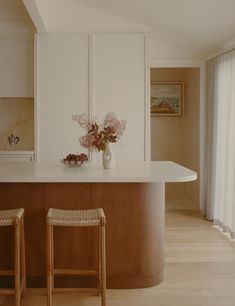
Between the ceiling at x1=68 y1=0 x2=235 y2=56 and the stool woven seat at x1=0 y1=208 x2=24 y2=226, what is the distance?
2.65 meters

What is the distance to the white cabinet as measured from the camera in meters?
5.28

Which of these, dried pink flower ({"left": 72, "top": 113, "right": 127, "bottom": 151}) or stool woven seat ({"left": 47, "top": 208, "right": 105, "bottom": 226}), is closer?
stool woven seat ({"left": 47, "top": 208, "right": 105, "bottom": 226})

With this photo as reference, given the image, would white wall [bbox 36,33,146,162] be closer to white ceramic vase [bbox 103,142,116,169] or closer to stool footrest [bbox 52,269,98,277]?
white ceramic vase [bbox 103,142,116,169]

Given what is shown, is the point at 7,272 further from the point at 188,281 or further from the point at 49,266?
the point at 188,281

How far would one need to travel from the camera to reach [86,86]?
5.30 metres

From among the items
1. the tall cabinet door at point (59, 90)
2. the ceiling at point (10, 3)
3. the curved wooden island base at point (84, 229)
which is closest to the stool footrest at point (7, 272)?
the curved wooden island base at point (84, 229)

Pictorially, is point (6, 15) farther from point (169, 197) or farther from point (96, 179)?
point (169, 197)

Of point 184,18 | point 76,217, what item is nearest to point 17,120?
point 184,18

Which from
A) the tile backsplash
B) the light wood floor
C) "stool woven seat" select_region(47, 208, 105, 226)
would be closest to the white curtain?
the light wood floor

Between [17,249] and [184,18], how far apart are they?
10.6 feet

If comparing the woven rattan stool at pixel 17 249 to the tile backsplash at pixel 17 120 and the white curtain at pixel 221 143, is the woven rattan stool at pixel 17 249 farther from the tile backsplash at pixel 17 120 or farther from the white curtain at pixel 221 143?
the tile backsplash at pixel 17 120

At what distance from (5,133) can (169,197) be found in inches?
125

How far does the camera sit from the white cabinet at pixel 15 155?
5.28 m

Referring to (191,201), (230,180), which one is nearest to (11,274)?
(230,180)
